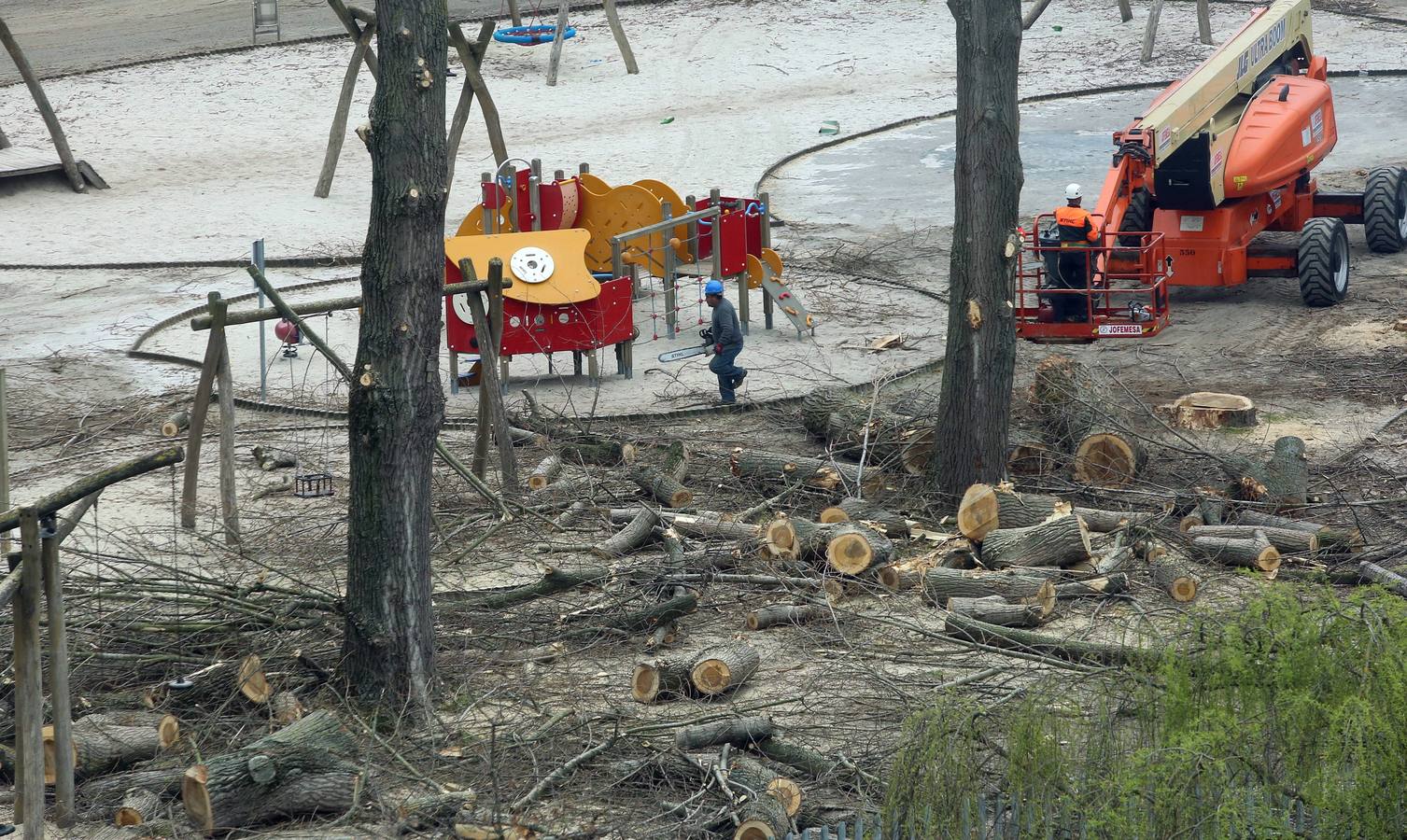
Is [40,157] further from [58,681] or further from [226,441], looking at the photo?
[58,681]

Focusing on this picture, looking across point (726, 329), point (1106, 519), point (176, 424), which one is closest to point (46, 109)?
point (176, 424)

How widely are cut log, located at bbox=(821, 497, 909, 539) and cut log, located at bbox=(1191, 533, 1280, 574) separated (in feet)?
6.41

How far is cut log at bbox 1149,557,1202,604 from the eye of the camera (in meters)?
9.06

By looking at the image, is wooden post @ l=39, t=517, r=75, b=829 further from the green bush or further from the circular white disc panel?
the circular white disc panel

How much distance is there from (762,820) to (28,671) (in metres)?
3.09

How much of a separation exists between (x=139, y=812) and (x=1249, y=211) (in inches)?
546

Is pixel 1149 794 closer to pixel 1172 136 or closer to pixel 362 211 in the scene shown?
pixel 1172 136

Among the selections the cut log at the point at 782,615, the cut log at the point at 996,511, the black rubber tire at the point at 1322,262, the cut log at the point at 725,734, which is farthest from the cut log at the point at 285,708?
the black rubber tire at the point at 1322,262

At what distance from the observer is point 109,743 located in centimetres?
713

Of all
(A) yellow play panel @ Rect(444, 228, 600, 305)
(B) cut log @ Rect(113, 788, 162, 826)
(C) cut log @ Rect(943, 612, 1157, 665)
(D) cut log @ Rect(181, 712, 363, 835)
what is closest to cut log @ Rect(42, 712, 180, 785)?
(B) cut log @ Rect(113, 788, 162, 826)

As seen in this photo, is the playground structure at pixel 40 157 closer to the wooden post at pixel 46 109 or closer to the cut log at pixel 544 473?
the wooden post at pixel 46 109

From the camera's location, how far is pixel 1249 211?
1677 centimetres

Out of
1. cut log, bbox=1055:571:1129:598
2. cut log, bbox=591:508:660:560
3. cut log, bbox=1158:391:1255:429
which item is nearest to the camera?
cut log, bbox=1055:571:1129:598

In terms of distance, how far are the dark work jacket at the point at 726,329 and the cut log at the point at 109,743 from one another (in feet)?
24.0
